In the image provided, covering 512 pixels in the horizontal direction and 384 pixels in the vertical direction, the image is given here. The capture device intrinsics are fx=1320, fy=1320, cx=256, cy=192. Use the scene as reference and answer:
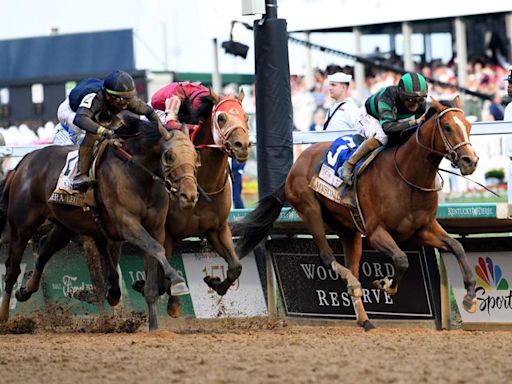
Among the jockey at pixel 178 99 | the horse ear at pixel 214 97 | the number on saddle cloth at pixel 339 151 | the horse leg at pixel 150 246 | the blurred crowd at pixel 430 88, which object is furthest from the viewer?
the blurred crowd at pixel 430 88

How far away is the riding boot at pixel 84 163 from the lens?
1058cm

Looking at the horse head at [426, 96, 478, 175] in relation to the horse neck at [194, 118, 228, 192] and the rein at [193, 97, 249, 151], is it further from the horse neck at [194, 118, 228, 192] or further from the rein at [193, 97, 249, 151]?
the horse neck at [194, 118, 228, 192]

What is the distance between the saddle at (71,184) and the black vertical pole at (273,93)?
1716mm

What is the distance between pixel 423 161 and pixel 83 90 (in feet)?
9.87

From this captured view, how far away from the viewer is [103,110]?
10.6m

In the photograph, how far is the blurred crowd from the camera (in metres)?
19.9

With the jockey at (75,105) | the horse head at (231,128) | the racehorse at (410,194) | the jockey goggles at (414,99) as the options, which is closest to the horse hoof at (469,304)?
the racehorse at (410,194)

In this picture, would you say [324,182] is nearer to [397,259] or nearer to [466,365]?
[397,259]

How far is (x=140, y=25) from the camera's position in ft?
82.5

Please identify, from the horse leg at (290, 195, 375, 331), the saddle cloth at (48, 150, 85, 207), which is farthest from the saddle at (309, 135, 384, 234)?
the saddle cloth at (48, 150, 85, 207)

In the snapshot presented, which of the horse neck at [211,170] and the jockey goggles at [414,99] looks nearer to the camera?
the jockey goggles at [414,99]

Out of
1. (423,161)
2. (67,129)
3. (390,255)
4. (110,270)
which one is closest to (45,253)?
(110,270)

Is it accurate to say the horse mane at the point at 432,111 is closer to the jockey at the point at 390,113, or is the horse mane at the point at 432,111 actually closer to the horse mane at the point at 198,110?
the jockey at the point at 390,113

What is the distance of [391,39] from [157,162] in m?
13.5
